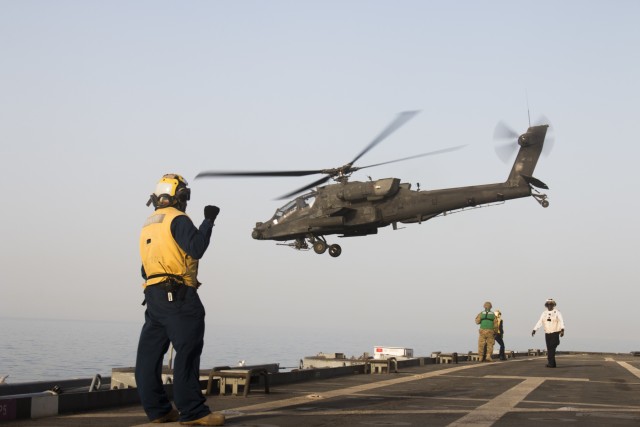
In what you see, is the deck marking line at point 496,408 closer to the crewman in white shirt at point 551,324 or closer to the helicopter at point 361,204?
the crewman in white shirt at point 551,324

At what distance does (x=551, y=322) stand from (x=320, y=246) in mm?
14935

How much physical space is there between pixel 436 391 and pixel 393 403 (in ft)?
8.90

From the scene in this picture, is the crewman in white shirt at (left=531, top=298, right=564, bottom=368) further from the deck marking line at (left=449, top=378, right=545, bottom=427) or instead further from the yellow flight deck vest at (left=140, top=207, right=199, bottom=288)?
the yellow flight deck vest at (left=140, top=207, right=199, bottom=288)

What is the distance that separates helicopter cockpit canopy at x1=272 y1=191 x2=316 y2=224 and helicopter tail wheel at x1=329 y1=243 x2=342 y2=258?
227cm

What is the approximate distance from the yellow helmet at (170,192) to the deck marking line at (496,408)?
366 cm

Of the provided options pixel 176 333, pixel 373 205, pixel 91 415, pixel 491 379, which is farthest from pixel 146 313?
pixel 373 205

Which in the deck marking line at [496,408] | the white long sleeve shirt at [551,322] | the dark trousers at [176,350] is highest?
the white long sleeve shirt at [551,322]

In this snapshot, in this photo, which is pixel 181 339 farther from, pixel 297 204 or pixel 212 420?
pixel 297 204

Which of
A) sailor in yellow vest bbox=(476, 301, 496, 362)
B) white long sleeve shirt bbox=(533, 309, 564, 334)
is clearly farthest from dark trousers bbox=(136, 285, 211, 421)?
sailor in yellow vest bbox=(476, 301, 496, 362)

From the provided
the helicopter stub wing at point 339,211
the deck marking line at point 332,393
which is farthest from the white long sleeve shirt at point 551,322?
the helicopter stub wing at point 339,211

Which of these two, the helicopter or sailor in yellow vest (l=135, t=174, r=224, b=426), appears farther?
the helicopter

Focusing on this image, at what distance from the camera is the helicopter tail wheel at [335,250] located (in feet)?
119

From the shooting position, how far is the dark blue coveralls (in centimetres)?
780

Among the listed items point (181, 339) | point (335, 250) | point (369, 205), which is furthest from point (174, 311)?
point (335, 250)
